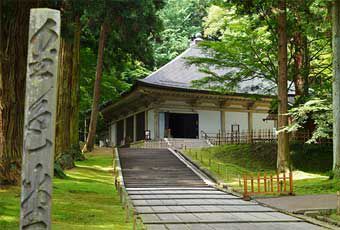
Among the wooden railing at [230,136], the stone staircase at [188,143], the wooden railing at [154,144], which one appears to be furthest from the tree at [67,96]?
the wooden railing at [230,136]

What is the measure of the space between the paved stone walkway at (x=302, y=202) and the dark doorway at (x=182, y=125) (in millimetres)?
18200

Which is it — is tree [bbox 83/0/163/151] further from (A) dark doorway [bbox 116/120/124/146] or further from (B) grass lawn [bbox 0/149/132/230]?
(A) dark doorway [bbox 116/120/124/146]

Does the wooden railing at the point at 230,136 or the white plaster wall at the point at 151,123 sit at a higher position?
the white plaster wall at the point at 151,123

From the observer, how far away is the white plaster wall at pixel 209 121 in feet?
102

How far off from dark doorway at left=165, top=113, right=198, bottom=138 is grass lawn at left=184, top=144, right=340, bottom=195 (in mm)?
6301

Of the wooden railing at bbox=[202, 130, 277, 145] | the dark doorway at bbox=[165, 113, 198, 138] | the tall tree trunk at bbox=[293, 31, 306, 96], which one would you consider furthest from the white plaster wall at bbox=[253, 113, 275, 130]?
the tall tree trunk at bbox=[293, 31, 306, 96]

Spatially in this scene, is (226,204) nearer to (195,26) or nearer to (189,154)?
(189,154)

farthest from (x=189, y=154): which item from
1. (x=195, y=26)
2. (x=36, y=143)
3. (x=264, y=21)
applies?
(x=195, y=26)

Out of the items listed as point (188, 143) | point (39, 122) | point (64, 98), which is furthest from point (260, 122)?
point (39, 122)

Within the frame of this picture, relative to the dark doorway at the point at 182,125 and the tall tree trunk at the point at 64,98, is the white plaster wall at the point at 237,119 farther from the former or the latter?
the tall tree trunk at the point at 64,98

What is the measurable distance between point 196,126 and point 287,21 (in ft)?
41.8

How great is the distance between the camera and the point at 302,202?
11.7 meters

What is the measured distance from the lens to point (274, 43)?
2058 centimetres

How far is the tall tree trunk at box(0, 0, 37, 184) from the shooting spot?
10625 millimetres
